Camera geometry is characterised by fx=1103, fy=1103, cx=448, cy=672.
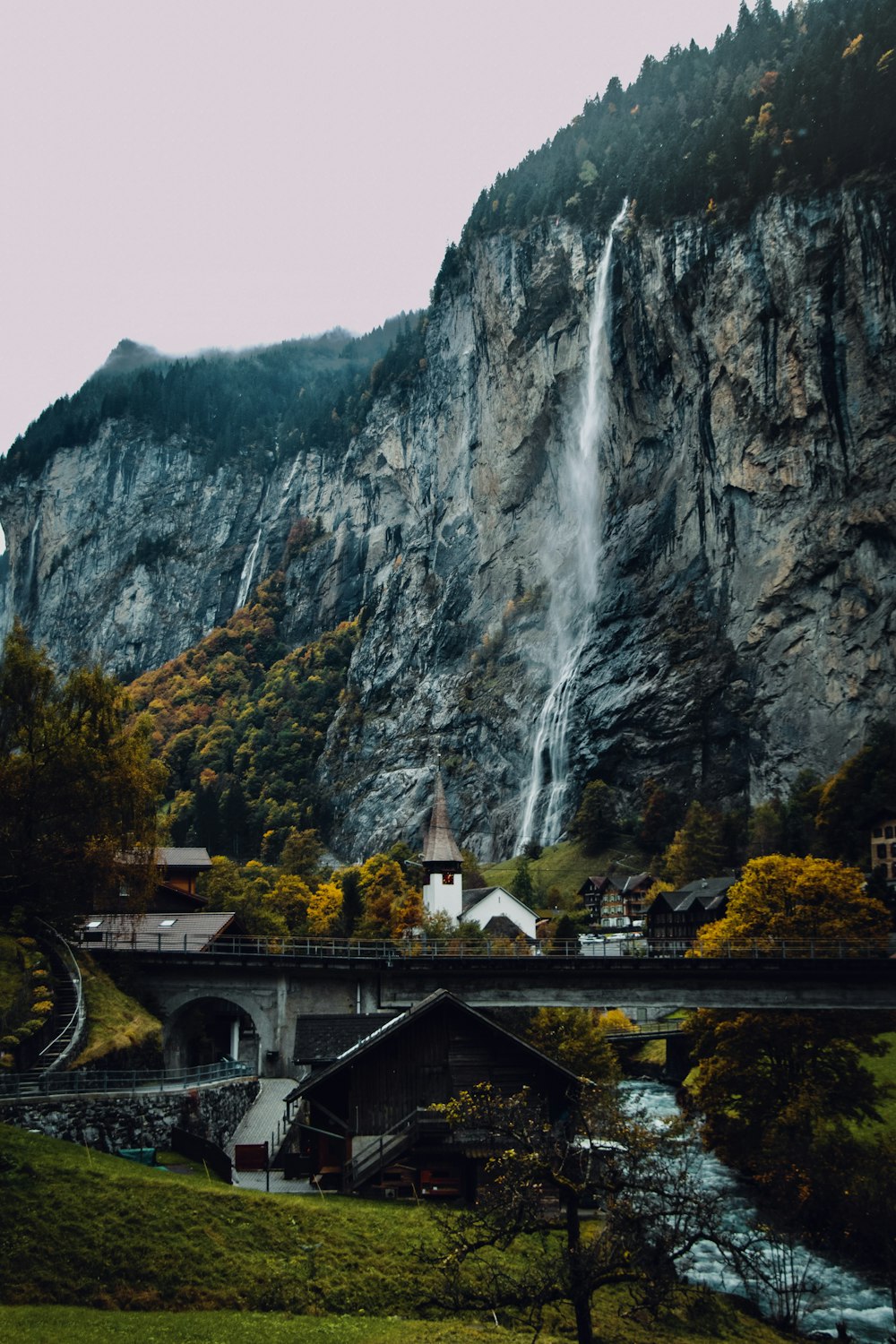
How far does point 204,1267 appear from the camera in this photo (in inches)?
834

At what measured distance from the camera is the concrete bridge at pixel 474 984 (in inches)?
1793

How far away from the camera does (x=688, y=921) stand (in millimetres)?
87375

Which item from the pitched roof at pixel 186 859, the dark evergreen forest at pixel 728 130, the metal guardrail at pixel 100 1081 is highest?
the dark evergreen forest at pixel 728 130

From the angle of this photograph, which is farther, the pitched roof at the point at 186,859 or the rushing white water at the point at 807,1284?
the pitched roof at the point at 186,859

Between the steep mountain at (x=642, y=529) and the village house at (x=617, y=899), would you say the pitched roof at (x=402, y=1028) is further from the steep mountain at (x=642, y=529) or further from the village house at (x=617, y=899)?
the steep mountain at (x=642, y=529)

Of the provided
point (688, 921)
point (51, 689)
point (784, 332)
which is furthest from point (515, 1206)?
point (784, 332)

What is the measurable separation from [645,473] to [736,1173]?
3948 inches

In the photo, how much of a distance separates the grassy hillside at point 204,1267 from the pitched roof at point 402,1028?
424 centimetres

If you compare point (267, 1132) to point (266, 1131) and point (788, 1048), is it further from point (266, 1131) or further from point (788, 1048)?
point (788, 1048)

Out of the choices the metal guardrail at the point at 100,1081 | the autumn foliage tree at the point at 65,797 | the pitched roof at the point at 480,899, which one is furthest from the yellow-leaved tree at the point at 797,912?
the pitched roof at the point at 480,899

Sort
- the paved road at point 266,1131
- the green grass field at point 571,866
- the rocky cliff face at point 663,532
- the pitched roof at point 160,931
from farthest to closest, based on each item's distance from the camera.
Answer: the green grass field at point 571,866, the rocky cliff face at point 663,532, the pitched roof at point 160,931, the paved road at point 266,1131

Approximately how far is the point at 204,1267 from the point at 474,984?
90.5 feet

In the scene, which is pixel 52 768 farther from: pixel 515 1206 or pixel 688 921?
pixel 688 921

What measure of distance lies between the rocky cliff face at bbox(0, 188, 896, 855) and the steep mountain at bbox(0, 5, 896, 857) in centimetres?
29
